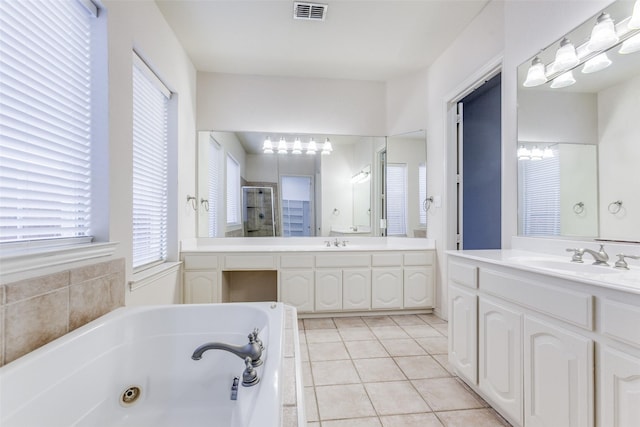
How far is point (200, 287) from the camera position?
9.47ft

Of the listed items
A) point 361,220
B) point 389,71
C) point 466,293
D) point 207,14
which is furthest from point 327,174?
point 466,293

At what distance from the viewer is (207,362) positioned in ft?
5.12

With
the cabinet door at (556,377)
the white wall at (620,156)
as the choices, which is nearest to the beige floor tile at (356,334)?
the cabinet door at (556,377)

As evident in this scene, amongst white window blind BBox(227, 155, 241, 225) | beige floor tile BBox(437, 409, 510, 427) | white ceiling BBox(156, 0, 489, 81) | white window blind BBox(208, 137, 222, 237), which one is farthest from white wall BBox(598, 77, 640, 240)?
white window blind BBox(208, 137, 222, 237)

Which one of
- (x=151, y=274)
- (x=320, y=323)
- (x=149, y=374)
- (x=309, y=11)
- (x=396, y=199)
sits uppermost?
(x=309, y=11)

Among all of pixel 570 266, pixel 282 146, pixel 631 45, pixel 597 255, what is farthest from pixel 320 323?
pixel 631 45

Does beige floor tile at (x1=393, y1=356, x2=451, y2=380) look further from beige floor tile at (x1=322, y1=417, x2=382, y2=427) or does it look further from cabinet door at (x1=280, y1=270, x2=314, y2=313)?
cabinet door at (x1=280, y1=270, x2=314, y2=313)

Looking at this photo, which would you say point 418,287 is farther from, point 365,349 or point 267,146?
point 267,146

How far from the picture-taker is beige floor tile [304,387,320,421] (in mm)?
1577

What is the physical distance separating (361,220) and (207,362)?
2.40m

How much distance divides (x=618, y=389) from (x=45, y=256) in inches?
83.9

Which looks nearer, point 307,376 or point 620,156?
point 620,156

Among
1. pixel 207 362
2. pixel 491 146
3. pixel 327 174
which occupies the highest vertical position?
pixel 491 146

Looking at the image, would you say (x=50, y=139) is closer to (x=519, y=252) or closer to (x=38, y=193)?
(x=38, y=193)
